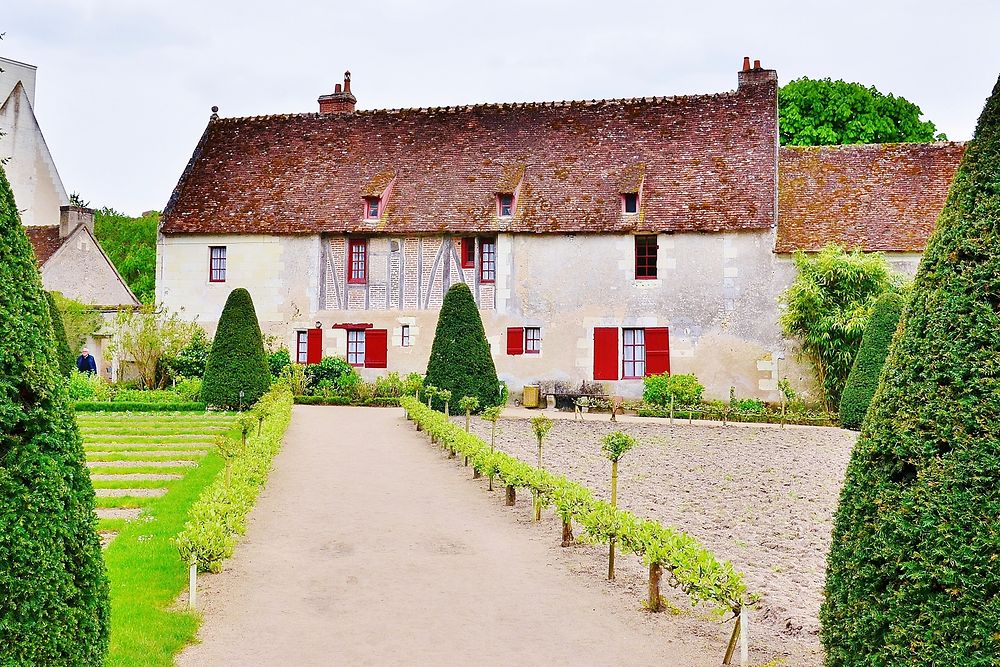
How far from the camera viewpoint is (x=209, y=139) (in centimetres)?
2877

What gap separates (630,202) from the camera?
81.8ft

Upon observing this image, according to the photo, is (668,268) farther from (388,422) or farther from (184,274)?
(184,274)

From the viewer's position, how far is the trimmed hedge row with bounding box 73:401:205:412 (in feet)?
67.7

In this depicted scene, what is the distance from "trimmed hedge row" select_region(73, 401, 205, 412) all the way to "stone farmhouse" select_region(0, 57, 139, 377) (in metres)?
8.86

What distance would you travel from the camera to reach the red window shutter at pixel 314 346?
25812 millimetres

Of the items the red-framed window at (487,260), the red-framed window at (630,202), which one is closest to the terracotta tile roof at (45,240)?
the red-framed window at (487,260)

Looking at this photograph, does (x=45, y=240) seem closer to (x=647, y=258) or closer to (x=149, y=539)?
(x=647, y=258)

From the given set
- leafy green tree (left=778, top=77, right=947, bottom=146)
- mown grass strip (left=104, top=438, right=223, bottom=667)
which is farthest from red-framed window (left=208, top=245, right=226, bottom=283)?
leafy green tree (left=778, top=77, right=947, bottom=146)

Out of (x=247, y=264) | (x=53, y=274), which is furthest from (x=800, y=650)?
(x=53, y=274)

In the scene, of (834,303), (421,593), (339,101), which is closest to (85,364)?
(339,101)

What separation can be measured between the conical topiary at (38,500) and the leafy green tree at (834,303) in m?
20.0

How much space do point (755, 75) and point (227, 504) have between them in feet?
71.5

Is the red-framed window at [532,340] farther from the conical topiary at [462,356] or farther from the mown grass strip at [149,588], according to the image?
the mown grass strip at [149,588]

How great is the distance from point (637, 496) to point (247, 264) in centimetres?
1788
